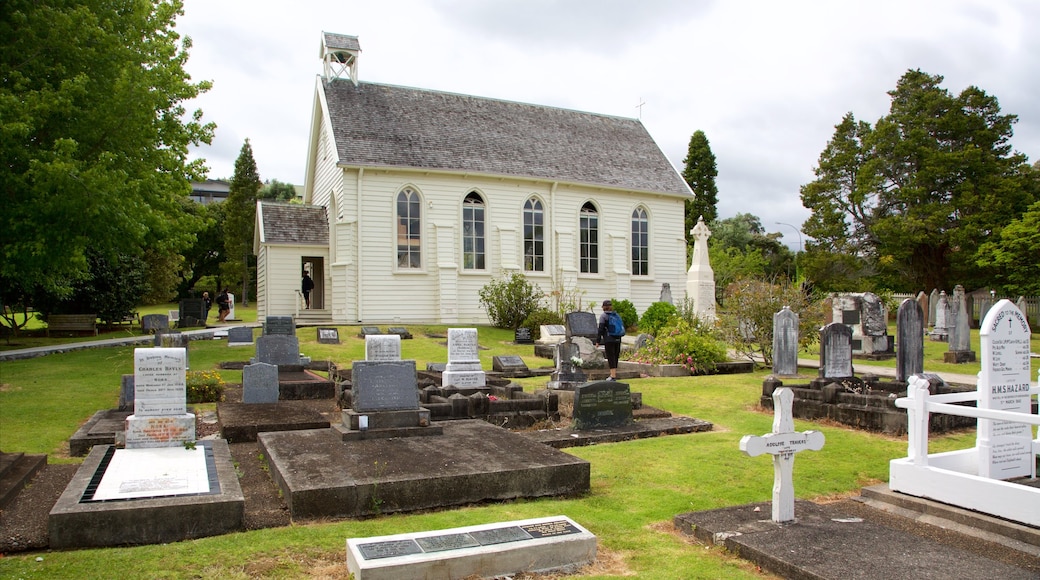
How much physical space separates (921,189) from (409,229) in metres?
30.5

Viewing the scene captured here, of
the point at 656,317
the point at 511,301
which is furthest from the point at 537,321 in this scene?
the point at 656,317

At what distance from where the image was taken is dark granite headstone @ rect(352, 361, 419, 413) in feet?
28.6

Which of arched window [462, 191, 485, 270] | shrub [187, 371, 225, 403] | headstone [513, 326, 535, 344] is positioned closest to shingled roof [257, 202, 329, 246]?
arched window [462, 191, 485, 270]

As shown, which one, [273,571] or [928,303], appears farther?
[928,303]

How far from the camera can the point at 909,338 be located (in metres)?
12.2

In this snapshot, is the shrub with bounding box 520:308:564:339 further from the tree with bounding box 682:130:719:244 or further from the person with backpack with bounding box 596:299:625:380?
the tree with bounding box 682:130:719:244

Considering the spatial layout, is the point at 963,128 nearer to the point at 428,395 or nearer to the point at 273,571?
the point at 428,395

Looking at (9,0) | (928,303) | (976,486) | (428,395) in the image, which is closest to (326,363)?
(428,395)

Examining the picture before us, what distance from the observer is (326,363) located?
16.8 meters

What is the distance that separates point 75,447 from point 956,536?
9758 mm

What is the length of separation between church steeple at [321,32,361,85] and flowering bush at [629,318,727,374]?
62.4 ft

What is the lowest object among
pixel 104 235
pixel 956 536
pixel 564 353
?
pixel 956 536

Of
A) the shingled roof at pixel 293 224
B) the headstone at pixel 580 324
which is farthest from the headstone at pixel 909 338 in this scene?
the shingled roof at pixel 293 224

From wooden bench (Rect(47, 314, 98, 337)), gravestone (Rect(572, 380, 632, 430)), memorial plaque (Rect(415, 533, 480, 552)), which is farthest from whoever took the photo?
wooden bench (Rect(47, 314, 98, 337))
